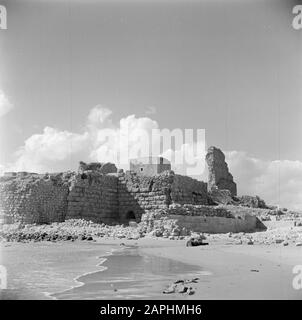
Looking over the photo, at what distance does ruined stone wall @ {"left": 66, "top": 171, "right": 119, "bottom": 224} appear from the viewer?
22.5m

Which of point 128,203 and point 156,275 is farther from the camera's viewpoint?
point 128,203

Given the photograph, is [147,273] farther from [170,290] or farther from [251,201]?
[251,201]

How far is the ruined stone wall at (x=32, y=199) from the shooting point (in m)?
21.0

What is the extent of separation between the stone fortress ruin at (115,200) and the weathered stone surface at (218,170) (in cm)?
822

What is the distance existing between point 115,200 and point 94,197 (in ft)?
6.10

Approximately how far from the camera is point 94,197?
23.6 m

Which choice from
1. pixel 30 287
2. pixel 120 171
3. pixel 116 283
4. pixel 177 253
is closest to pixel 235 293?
pixel 116 283

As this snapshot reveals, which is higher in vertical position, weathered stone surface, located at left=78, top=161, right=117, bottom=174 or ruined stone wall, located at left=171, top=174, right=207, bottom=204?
weathered stone surface, located at left=78, top=161, right=117, bottom=174

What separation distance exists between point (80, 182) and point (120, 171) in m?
4.20

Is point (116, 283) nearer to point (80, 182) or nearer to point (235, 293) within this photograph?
point (235, 293)

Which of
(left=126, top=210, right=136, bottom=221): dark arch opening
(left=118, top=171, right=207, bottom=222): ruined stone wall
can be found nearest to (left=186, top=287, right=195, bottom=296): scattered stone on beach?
(left=118, top=171, right=207, bottom=222): ruined stone wall

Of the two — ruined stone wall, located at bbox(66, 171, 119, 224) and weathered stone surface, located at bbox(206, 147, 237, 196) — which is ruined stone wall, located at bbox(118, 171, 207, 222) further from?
weathered stone surface, located at bbox(206, 147, 237, 196)

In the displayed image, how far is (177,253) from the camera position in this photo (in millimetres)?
11352

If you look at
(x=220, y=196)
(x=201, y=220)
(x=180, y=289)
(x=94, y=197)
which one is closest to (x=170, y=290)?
(x=180, y=289)
